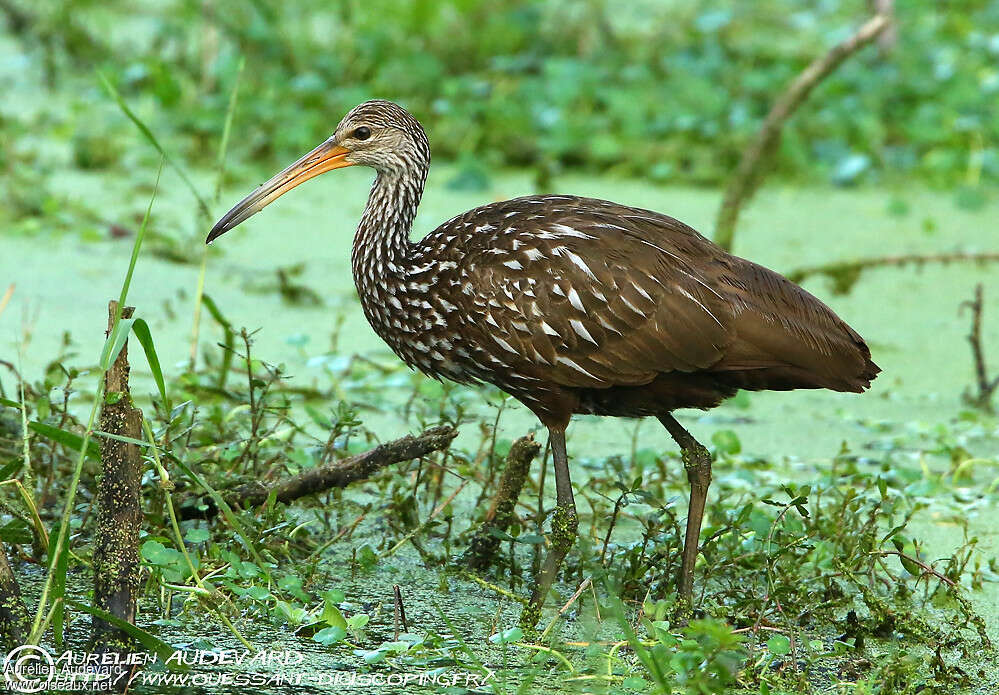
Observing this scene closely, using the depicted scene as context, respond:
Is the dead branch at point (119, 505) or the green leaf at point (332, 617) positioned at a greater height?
the dead branch at point (119, 505)

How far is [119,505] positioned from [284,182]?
143 centimetres

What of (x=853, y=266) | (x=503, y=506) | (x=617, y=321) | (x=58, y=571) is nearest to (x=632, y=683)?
(x=503, y=506)

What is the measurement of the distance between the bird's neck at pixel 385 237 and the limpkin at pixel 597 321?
1 centimetres

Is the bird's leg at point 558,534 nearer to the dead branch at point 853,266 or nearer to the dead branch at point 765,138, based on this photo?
the dead branch at point 853,266

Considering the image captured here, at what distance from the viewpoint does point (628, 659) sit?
3.61 m

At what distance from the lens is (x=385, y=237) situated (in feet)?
13.8

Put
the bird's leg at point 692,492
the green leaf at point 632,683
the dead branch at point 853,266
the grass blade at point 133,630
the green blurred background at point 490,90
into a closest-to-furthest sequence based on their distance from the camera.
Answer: the grass blade at point 133,630
the green leaf at point 632,683
the bird's leg at point 692,492
the dead branch at point 853,266
the green blurred background at point 490,90

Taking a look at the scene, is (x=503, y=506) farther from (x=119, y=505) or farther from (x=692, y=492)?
(x=119, y=505)

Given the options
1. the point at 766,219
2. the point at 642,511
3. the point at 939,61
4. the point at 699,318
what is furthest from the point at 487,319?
the point at 939,61

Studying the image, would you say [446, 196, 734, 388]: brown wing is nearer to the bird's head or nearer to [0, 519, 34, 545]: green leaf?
the bird's head

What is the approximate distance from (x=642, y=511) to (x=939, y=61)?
5882mm

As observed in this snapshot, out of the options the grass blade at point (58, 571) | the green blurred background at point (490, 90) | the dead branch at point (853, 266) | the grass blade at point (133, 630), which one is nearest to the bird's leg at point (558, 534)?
the grass blade at point (133, 630)

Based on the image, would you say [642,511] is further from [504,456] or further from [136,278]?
[136,278]

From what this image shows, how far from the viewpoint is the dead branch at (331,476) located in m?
3.81
